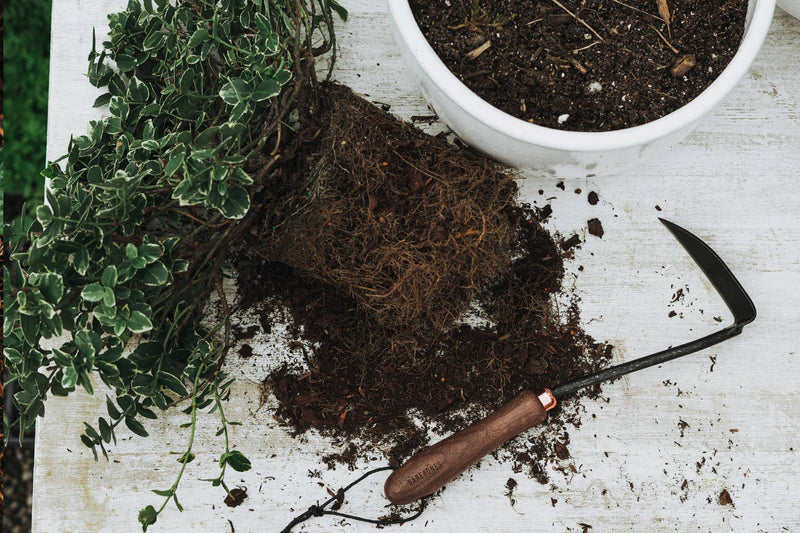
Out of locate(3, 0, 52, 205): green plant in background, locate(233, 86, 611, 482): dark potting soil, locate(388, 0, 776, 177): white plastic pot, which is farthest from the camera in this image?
locate(3, 0, 52, 205): green plant in background

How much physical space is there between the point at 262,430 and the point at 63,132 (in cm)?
63

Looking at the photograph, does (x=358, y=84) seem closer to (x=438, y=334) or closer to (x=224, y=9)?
(x=224, y=9)

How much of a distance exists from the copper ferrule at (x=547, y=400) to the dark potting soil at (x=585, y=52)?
43 centimetres

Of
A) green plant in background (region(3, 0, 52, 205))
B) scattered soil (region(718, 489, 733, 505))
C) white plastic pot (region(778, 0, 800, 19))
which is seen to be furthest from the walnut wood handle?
green plant in background (region(3, 0, 52, 205))

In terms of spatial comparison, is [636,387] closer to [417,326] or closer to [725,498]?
[725,498]

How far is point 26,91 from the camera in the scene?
131 cm

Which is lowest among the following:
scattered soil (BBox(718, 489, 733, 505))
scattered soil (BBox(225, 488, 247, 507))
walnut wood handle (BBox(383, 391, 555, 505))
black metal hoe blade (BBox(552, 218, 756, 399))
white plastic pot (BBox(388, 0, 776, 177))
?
scattered soil (BBox(225, 488, 247, 507))

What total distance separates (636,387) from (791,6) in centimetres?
70

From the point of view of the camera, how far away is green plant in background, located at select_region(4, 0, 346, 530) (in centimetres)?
75

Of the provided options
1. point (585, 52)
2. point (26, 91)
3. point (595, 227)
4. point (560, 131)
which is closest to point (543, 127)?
point (560, 131)

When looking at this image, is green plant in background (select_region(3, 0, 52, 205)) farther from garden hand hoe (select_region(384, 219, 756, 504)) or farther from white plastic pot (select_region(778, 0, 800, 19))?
white plastic pot (select_region(778, 0, 800, 19))

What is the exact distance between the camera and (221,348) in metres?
1.04

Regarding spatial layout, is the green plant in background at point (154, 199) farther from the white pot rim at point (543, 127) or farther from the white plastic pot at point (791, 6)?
the white plastic pot at point (791, 6)

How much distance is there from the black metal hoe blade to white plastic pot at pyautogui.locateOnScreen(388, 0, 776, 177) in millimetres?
301
